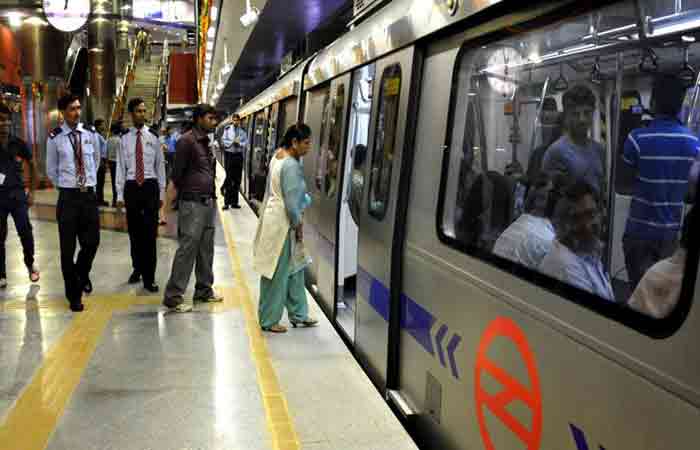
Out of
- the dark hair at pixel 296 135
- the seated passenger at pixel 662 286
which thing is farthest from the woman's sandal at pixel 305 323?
the seated passenger at pixel 662 286

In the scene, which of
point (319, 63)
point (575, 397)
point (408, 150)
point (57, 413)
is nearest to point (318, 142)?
point (319, 63)

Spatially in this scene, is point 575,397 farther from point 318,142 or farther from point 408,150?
point 318,142

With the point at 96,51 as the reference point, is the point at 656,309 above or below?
→ below

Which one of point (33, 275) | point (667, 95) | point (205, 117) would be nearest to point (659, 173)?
point (667, 95)

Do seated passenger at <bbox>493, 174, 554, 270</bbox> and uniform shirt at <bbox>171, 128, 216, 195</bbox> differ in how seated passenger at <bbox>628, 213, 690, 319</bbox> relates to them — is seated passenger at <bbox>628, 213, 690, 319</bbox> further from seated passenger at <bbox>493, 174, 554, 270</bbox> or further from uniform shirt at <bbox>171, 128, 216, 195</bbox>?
uniform shirt at <bbox>171, 128, 216, 195</bbox>

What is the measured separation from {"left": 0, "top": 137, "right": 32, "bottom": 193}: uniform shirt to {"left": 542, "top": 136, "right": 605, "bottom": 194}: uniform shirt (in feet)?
18.6

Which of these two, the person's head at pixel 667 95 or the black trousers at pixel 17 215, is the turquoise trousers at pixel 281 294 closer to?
the black trousers at pixel 17 215

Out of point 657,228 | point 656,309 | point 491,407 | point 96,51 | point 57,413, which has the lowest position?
point 57,413

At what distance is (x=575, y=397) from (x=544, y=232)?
0.64 metres

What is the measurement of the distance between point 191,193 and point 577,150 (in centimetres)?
405

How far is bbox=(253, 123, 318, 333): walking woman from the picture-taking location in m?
5.16

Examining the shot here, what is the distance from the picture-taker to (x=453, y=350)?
10.3ft

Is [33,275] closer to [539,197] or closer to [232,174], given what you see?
[539,197]

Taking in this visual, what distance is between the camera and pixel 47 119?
2038 centimetres
